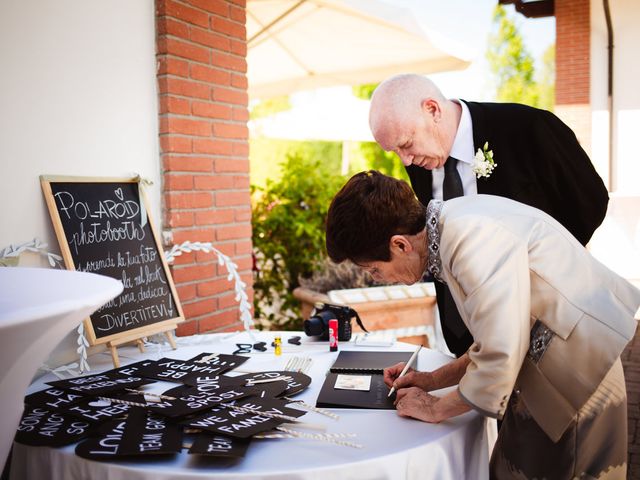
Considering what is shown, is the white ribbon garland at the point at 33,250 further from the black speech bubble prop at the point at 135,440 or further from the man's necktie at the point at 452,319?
the man's necktie at the point at 452,319

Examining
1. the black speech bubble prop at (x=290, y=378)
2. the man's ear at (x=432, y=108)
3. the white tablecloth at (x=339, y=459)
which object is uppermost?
the man's ear at (x=432, y=108)

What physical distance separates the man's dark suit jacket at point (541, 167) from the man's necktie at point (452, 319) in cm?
9

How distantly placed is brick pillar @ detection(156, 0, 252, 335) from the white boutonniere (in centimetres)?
131

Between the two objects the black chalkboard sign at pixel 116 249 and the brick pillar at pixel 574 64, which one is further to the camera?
the brick pillar at pixel 574 64

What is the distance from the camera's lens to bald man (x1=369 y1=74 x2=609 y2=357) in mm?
2137

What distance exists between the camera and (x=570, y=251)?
1409mm

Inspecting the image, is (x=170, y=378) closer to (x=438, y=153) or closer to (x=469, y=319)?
(x=469, y=319)

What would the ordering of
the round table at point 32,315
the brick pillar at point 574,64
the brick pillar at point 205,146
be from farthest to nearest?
the brick pillar at point 574,64 → the brick pillar at point 205,146 → the round table at point 32,315

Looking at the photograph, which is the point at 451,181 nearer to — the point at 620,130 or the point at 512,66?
the point at 620,130

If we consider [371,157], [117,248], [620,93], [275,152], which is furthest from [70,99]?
[371,157]

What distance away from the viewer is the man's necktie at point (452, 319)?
2043 millimetres

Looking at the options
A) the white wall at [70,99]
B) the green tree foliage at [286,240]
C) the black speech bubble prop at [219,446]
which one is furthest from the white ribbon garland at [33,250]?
the green tree foliage at [286,240]

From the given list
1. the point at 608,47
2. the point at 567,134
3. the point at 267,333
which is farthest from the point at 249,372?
the point at 608,47

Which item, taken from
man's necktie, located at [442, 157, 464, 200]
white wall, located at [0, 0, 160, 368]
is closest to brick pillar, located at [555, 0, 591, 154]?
man's necktie, located at [442, 157, 464, 200]
